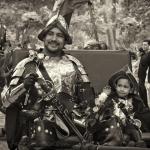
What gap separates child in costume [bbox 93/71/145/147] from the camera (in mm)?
5059

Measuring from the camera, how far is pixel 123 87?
214 inches

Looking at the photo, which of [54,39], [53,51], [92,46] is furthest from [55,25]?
[92,46]

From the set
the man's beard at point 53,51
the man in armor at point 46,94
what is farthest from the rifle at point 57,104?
the man's beard at point 53,51

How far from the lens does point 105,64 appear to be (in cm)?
680

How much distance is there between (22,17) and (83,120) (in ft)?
62.2

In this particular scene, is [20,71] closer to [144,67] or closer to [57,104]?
[57,104]

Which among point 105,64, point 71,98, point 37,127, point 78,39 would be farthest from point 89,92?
point 78,39

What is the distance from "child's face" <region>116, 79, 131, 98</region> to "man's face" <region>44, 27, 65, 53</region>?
72 cm

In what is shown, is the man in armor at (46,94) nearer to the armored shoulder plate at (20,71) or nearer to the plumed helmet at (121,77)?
the armored shoulder plate at (20,71)

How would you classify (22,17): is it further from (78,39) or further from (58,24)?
(58,24)

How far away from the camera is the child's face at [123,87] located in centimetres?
541

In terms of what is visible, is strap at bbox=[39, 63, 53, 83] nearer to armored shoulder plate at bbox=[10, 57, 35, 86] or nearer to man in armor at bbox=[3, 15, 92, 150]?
man in armor at bbox=[3, 15, 92, 150]

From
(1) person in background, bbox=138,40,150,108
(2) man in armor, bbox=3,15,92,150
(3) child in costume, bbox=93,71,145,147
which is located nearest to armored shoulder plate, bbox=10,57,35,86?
(2) man in armor, bbox=3,15,92,150

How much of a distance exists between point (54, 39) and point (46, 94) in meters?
0.60
